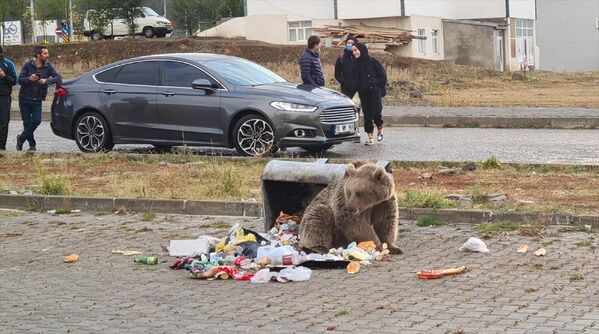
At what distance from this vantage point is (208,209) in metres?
13.6

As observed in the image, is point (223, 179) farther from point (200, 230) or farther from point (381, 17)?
point (381, 17)

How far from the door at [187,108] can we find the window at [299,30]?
164 feet

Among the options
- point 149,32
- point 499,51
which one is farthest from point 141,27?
point 499,51

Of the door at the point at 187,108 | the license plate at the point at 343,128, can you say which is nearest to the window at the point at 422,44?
the license plate at the point at 343,128

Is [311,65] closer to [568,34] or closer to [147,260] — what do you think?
[147,260]

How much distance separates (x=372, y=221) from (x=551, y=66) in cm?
7401

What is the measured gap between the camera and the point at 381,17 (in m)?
68.1

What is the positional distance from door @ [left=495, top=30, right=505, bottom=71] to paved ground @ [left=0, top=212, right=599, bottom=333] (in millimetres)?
60891

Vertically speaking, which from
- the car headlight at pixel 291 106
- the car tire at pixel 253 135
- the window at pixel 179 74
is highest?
the window at pixel 179 74

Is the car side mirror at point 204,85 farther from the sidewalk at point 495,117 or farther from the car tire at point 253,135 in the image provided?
the sidewalk at point 495,117

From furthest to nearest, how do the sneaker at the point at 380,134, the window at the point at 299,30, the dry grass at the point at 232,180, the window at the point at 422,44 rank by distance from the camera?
the window at the point at 299,30
the window at the point at 422,44
the sneaker at the point at 380,134
the dry grass at the point at 232,180

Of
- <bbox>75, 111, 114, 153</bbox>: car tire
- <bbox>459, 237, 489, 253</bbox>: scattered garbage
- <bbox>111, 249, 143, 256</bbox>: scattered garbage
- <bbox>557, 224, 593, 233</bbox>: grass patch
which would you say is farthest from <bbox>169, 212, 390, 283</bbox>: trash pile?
<bbox>75, 111, 114, 153</bbox>: car tire

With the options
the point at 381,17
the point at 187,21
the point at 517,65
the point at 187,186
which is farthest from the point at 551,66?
the point at 187,186

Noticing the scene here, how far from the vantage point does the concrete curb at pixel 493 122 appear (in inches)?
1017
